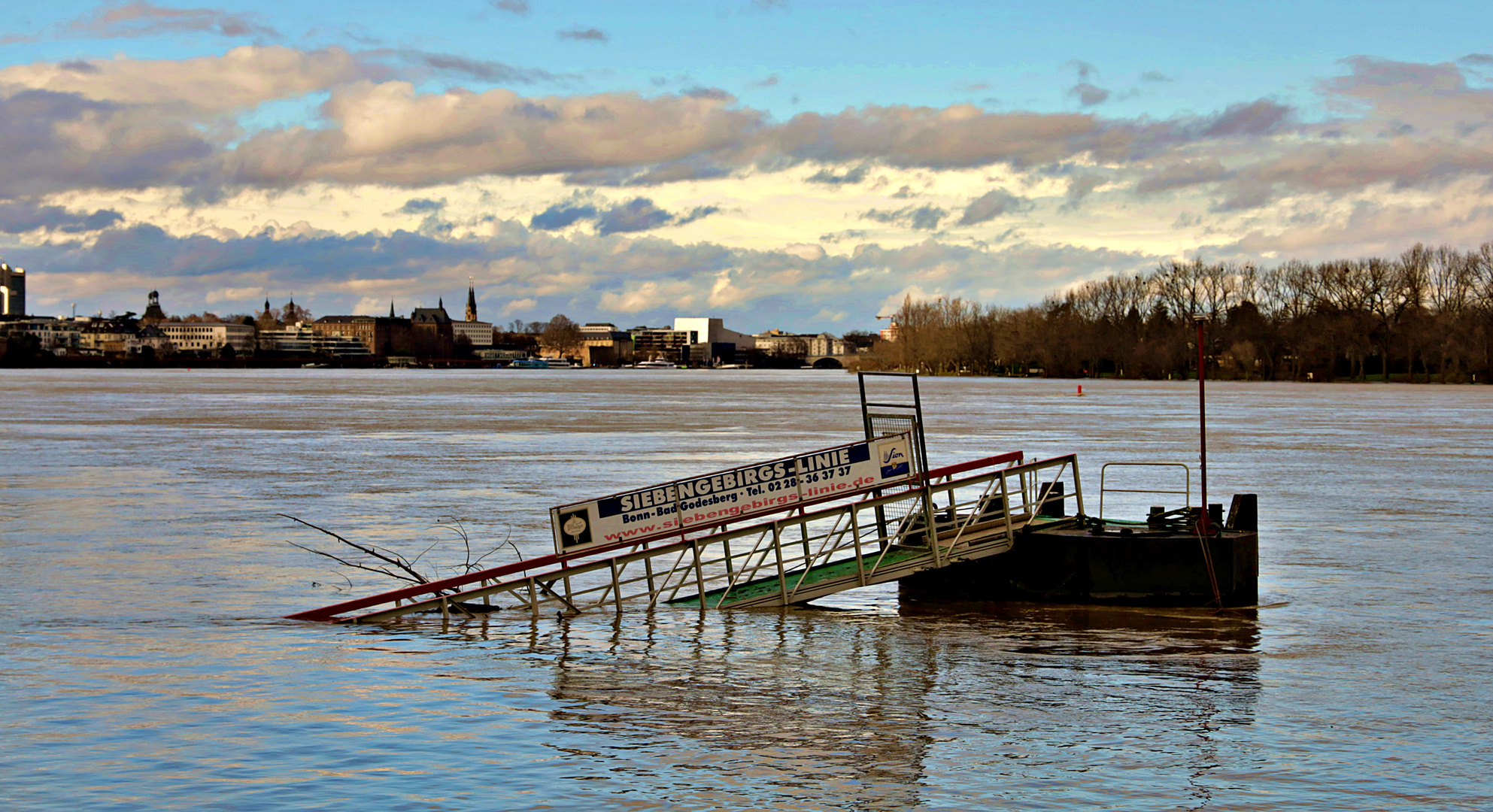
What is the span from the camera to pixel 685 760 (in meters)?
12.7

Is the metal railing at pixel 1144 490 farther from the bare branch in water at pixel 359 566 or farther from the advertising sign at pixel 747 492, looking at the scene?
the bare branch in water at pixel 359 566

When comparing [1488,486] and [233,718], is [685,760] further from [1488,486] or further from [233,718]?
[1488,486]

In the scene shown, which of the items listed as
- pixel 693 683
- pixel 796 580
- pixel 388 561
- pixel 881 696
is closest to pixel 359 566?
pixel 388 561

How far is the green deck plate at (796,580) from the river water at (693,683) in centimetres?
56

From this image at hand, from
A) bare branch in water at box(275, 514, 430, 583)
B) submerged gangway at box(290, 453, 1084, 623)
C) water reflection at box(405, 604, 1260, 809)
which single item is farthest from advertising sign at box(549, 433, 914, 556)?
bare branch in water at box(275, 514, 430, 583)

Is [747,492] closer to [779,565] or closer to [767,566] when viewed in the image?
[779,565]

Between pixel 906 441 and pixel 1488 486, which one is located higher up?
pixel 906 441

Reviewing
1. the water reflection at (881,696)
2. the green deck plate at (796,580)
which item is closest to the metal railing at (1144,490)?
the water reflection at (881,696)

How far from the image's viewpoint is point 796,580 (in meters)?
22.1

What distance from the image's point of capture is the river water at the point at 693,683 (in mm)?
12070

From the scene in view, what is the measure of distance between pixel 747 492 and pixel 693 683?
5301 mm

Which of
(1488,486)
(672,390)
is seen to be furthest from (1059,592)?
(672,390)

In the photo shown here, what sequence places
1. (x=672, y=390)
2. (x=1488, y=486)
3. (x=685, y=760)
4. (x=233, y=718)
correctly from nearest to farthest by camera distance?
(x=685, y=760)
(x=233, y=718)
(x=1488, y=486)
(x=672, y=390)

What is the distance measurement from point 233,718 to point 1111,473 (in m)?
30.7
